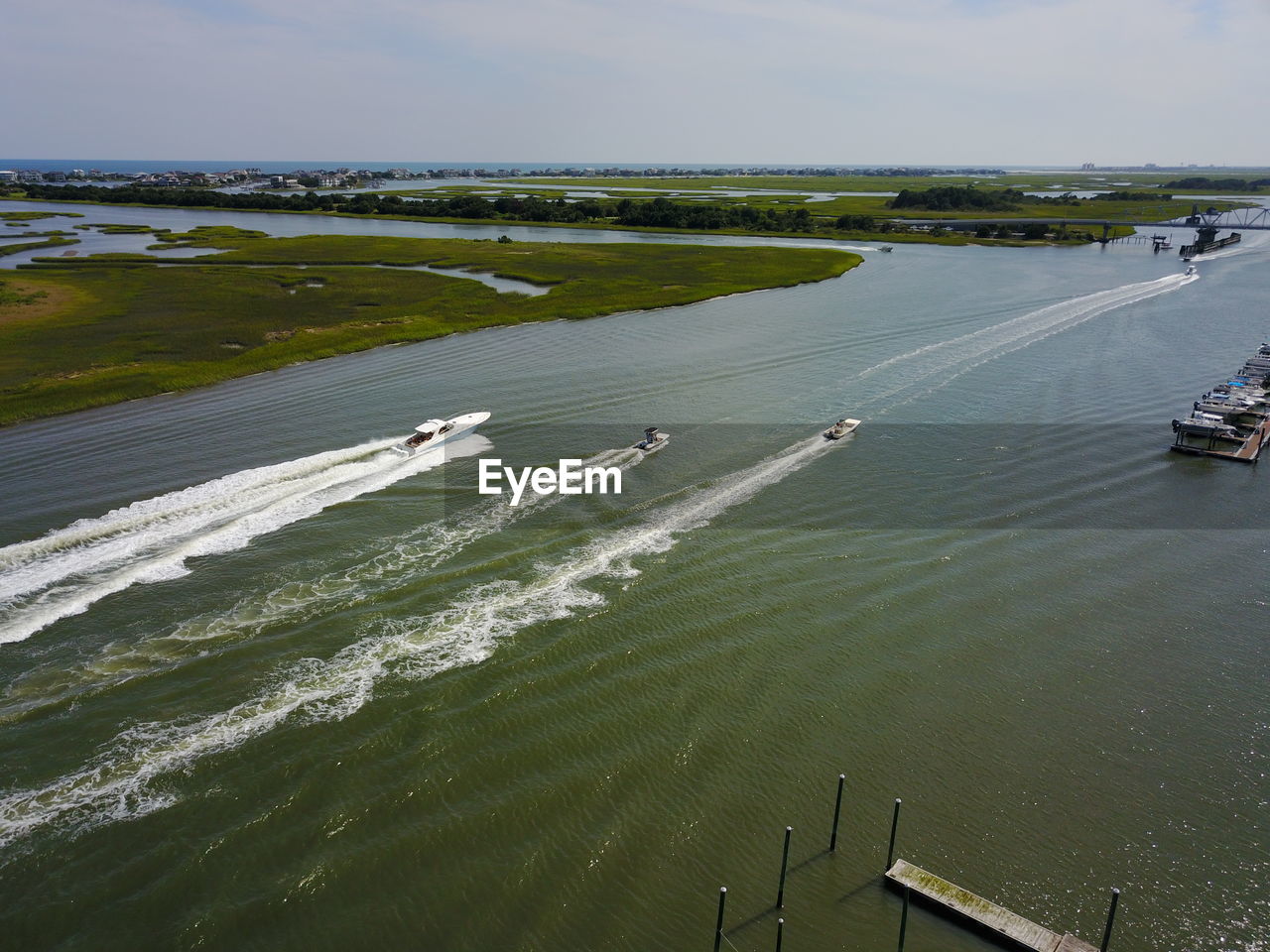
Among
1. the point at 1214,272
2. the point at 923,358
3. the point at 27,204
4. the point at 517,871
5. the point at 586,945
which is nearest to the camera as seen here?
the point at 586,945

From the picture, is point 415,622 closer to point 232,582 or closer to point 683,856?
point 232,582

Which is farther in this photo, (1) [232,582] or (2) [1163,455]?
(2) [1163,455]

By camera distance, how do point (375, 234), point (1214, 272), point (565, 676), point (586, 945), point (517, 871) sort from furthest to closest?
point (375, 234) → point (1214, 272) → point (565, 676) → point (517, 871) → point (586, 945)

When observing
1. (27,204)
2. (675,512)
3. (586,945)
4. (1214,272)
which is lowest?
(586,945)

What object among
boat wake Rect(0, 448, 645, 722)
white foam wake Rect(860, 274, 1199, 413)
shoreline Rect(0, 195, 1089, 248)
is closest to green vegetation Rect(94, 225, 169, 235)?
shoreline Rect(0, 195, 1089, 248)

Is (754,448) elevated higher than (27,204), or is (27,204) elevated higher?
(27,204)

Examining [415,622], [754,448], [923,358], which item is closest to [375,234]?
[923,358]

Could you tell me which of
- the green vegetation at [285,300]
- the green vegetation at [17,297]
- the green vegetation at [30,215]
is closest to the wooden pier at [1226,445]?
the green vegetation at [285,300]
